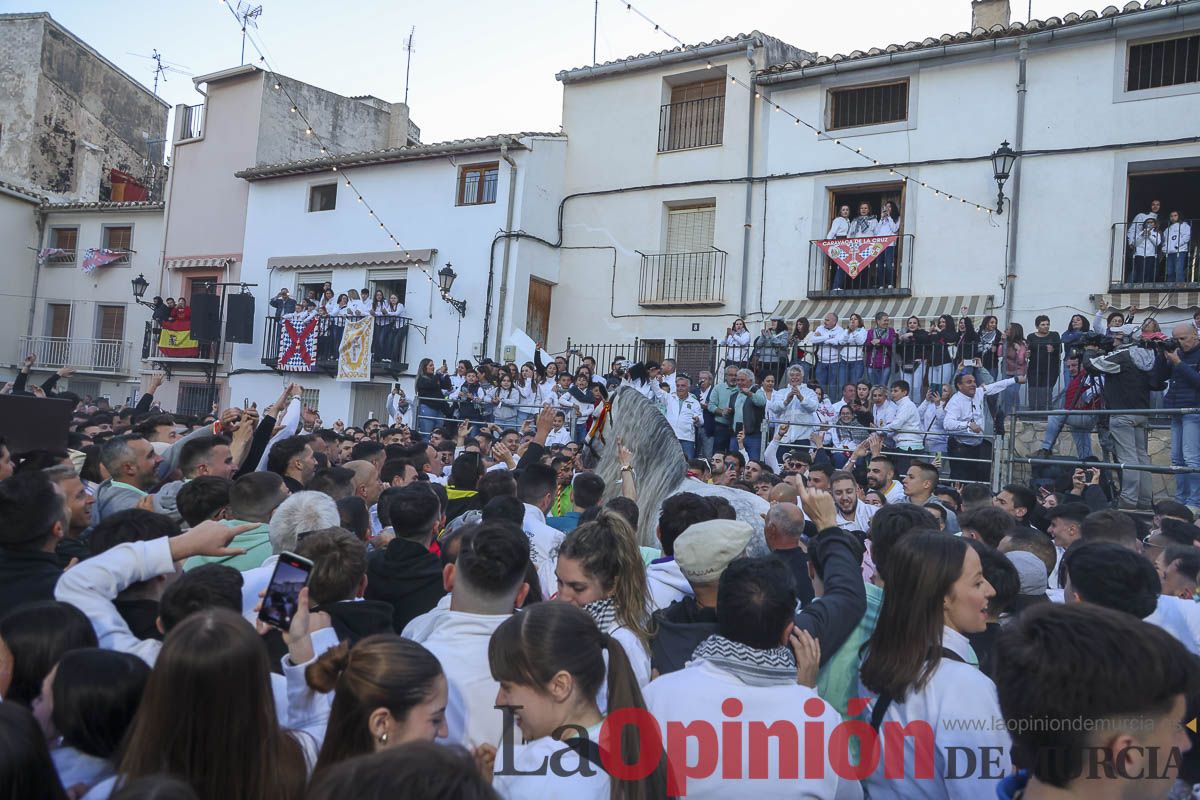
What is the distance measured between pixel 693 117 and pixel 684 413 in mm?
7726

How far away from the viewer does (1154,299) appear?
1392cm

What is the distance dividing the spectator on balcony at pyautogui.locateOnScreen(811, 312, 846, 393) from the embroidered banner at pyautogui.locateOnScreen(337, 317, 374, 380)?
8.89 metres

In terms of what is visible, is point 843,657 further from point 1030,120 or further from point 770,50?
point 770,50

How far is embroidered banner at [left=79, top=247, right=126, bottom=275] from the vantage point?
85.1ft

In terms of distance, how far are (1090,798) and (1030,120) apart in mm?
15188

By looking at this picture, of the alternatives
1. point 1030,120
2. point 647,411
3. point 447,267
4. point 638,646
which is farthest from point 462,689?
point 447,267

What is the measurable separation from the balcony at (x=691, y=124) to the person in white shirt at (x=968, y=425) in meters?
7.95

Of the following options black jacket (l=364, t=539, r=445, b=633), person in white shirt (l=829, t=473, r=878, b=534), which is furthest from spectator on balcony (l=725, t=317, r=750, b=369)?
black jacket (l=364, t=539, r=445, b=633)

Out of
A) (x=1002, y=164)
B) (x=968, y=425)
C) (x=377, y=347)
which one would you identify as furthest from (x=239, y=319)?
(x=968, y=425)

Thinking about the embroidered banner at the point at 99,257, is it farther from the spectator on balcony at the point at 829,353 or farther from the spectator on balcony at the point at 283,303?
the spectator on balcony at the point at 829,353

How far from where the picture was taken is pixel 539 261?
19469mm

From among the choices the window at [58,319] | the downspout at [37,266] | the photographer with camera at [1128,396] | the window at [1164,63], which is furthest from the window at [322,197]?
the photographer with camera at [1128,396]

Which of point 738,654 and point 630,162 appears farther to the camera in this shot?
point 630,162

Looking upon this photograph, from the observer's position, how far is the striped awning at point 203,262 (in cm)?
2354
